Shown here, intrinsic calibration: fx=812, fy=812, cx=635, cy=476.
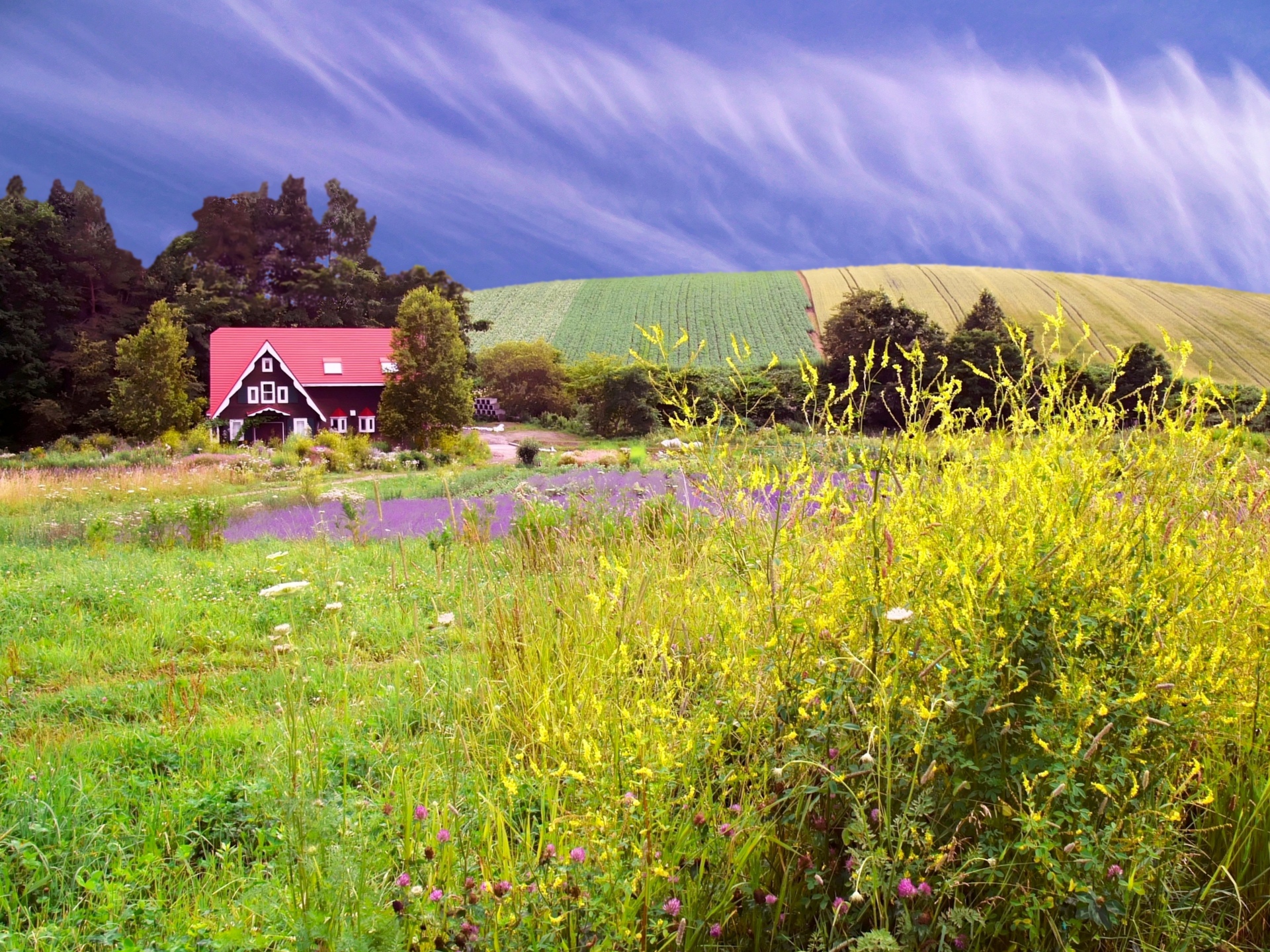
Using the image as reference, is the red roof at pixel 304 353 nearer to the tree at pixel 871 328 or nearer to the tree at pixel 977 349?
the tree at pixel 871 328

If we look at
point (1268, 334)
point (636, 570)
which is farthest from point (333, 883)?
point (1268, 334)

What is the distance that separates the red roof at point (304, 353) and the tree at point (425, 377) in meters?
4.33

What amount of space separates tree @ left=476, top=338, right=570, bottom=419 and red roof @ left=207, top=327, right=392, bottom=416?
1100cm

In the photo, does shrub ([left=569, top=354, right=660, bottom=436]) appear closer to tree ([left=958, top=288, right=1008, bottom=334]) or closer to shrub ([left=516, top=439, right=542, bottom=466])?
shrub ([left=516, top=439, right=542, bottom=466])

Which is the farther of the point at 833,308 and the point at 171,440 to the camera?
the point at 833,308

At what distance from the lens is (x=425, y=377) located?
26297 mm

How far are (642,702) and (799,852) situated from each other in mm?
623

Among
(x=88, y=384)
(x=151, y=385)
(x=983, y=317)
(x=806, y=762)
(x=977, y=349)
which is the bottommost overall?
(x=806, y=762)

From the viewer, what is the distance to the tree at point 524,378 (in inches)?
1702

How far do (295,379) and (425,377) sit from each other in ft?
24.8

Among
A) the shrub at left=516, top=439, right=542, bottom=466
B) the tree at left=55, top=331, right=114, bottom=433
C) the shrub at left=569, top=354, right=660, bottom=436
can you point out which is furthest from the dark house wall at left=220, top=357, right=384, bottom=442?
the shrub at left=516, top=439, right=542, bottom=466

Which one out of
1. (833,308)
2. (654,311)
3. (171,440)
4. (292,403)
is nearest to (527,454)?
(171,440)

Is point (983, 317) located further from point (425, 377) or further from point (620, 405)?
point (425, 377)

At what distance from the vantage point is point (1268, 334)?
149 feet
